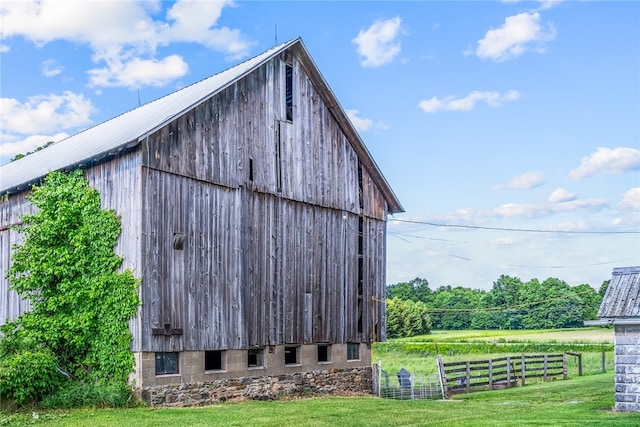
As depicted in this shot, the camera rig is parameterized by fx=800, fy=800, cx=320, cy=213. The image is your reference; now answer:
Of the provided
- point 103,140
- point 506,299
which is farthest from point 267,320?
point 506,299

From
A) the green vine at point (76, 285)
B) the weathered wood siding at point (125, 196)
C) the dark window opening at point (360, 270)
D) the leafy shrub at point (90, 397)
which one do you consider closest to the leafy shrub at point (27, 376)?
the leafy shrub at point (90, 397)

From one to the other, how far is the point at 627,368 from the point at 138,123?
15825mm

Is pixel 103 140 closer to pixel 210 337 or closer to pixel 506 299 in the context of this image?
pixel 210 337

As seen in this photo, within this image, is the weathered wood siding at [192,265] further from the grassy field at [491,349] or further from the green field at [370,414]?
the grassy field at [491,349]

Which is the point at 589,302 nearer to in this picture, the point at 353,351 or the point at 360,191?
the point at 353,351

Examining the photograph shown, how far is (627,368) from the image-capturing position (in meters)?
19.8

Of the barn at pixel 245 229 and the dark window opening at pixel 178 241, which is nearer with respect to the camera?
the barn at pixel 245 229

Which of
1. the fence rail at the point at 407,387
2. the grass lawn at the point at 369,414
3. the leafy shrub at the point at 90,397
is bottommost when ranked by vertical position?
the fence rail at the point at 407,387

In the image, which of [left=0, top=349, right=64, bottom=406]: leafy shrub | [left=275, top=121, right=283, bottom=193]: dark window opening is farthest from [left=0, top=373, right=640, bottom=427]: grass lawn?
[left=275, top=121, right=283, bottom=193]: dark window opening

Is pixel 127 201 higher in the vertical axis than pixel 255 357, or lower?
higher

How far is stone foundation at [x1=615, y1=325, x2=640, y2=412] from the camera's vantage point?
19641mm

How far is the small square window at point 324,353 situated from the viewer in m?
27.3

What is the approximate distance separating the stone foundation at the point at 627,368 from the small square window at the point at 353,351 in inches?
411

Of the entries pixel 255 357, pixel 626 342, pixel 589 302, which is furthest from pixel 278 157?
pixel 589 302
